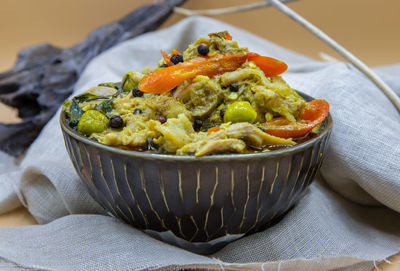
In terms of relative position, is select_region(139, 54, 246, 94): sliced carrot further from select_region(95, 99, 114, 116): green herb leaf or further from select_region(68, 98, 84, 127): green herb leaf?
select_region(68, 98, 84, 127): green herb leaf

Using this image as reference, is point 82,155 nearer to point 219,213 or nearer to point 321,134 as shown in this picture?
point 219,213

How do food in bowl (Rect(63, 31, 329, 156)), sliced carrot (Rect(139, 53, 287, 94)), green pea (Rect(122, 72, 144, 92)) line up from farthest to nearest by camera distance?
green pea (Rect(122, 72, 144, 92)), sliced carrot (Rect(139, 53, 287, 94)), food in bowl (Rect(63, 31, 329, 156))

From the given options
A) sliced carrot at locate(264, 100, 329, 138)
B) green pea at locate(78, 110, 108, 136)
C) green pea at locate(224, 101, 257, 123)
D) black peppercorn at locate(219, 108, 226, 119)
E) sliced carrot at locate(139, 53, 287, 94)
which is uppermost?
sliced carrot at locate(139, 53, 287, 94)

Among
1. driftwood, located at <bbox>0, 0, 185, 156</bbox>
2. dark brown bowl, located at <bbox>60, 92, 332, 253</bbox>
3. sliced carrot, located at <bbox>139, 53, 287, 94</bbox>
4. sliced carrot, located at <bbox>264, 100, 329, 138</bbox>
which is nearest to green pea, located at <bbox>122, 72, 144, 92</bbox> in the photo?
sliced carrot, located at <bbox>139, 53, 287, 94</bbox>

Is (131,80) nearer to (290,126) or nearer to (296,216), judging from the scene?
(290,126)

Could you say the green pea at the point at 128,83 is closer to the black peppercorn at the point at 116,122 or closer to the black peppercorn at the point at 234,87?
the black peppercorn at the point at 116,122

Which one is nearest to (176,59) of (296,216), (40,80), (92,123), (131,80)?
(131,80)
